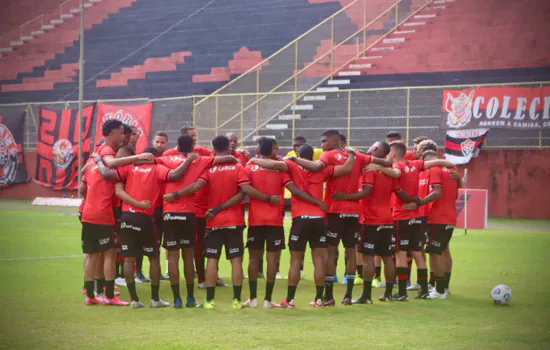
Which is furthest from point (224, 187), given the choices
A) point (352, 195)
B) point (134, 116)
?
point (134, 116)

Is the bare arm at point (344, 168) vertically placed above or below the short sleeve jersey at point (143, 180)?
above

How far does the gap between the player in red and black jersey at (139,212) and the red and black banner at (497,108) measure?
53.5 feet

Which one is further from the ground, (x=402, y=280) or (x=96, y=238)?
(x=96, y=238)

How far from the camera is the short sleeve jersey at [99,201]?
9.05 m

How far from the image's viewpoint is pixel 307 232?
916 cm

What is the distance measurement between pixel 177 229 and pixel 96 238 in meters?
0.99

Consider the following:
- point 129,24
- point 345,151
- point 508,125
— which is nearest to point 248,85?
point 508,125

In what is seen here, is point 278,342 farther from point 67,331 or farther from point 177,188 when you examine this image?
point 177,188

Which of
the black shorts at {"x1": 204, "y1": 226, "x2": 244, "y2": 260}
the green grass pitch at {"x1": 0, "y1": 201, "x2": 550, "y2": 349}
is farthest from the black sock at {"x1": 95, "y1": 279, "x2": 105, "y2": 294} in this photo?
the black shorts at {"x1": 204, "y1": 226, "x2": 244, "y2": 260}

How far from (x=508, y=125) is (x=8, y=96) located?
25969 mm

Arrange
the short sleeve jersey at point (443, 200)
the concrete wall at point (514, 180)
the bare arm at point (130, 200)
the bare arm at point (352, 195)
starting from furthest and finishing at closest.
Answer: the concrete wall at point (514, 180), the short sleeve jersey at point (443, 200), the bare arm at point (352, 195), the bare arm at point (130, 200)

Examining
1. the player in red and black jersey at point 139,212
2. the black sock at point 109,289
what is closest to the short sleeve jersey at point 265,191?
the player in red and black jersey at point 139,212

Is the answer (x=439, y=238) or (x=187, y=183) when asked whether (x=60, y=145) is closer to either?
(x=187, y=183)

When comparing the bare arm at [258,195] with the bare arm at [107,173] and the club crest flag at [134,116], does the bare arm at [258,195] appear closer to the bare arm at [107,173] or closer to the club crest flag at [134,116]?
the bare arm at [107,173]
